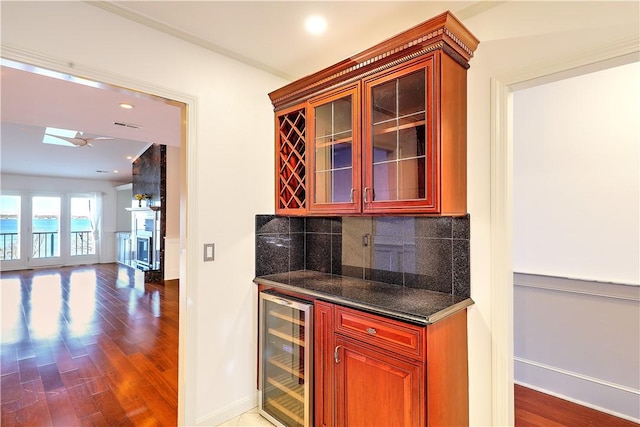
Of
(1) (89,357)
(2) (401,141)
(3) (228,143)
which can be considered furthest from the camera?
(1) (89,357)

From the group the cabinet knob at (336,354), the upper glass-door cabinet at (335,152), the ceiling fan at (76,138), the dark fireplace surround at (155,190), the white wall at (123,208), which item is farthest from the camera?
the white wall at (123,208)

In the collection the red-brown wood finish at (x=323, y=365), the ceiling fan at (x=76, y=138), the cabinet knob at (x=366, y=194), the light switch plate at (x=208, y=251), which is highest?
the ceiling fan at (x=76, y=138)

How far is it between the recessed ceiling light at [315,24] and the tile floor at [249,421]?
260 centimetres

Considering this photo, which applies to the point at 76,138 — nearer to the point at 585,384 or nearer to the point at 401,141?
the point at 401,141

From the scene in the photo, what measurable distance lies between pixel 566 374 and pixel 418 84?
7.79 feet

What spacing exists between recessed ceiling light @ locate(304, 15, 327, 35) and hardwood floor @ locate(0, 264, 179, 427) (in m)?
2.76

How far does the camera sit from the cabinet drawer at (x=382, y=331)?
4.94ft

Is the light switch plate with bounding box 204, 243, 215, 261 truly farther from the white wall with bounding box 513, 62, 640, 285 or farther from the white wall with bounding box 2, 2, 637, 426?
the white wall with bounding box 513, 62, 640, 285

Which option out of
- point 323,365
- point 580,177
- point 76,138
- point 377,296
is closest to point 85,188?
point 76,138

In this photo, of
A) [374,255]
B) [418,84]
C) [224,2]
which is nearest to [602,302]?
[374,255]

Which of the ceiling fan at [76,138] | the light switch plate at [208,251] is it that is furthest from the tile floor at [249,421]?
the ceiling fan at [76,138]

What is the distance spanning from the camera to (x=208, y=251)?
2178mm

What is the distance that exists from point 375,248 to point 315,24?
1488mm

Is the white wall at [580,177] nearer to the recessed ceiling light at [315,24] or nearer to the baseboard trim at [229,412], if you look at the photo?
the recessed ceiling light at [315,24]
